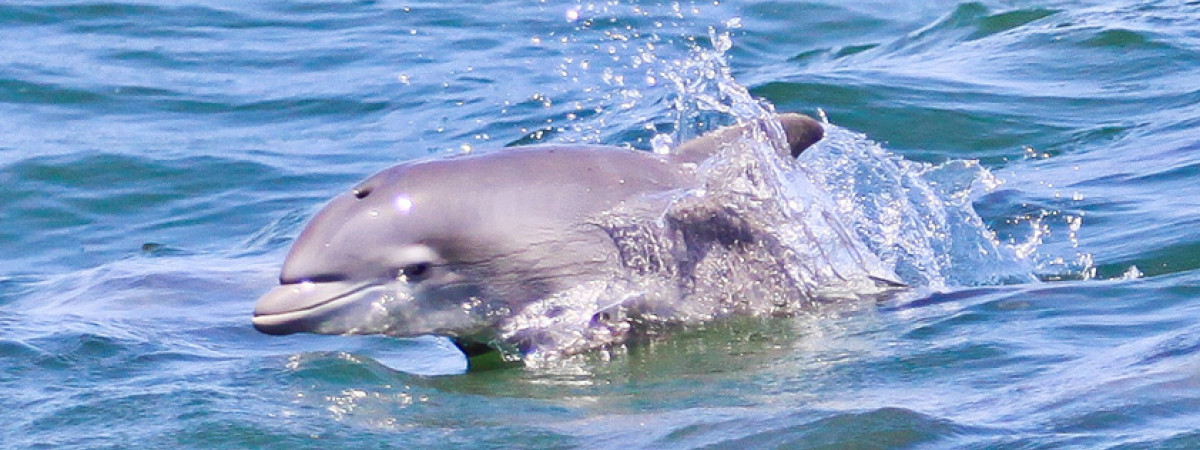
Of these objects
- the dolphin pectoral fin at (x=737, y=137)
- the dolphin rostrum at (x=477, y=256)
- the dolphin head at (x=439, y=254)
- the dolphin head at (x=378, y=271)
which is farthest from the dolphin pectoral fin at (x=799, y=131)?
the dolphin head at (x=378, y=271)

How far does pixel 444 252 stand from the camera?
20.9 feet

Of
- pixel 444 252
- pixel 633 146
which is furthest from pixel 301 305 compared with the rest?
pixel 633 146

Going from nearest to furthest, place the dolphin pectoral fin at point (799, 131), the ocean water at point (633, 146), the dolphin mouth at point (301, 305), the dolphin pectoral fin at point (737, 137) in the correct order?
the ocean water at point (633, 146) → the dolphin mouth at point (301, 305) → the dolphin pectoral fin at point (737, 137) → the dolphin pectoral fin at point (799, 131)

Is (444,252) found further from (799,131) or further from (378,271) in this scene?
(799,131)

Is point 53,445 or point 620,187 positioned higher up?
point 620,187

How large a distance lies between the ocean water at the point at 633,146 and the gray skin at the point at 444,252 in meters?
0.19

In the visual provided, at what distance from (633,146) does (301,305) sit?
4.82 m

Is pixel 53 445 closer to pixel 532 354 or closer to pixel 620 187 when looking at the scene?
pixel 532 354

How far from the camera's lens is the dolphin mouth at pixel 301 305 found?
6.31 metres

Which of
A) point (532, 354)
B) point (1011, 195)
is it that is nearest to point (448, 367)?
point (532, 354)

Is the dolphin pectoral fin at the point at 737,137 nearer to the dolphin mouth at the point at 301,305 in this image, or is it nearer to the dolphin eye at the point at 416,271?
the dolphin eye at the point at 416,271

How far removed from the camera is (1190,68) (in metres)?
12.4

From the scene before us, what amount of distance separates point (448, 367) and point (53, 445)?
1625mm

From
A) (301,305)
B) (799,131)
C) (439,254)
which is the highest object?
(799,131)
